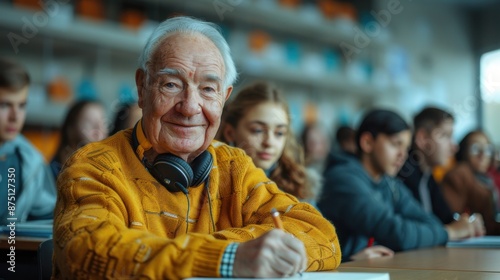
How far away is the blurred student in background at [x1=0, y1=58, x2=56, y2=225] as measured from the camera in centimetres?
231

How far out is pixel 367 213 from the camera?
235cm

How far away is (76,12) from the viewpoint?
479cm

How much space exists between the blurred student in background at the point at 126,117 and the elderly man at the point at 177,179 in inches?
55.8

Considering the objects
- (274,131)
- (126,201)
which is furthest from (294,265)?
(274,131)

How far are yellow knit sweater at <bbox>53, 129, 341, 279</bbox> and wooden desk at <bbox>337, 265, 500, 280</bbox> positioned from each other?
120mm

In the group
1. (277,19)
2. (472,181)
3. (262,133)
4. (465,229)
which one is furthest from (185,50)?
(277,19)

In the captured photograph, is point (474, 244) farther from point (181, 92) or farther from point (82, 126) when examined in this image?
point (82, 126)

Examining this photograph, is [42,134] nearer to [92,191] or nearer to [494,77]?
[92,191]

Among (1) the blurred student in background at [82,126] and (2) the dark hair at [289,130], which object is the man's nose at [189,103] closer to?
(2) the dark hair at [289,130]

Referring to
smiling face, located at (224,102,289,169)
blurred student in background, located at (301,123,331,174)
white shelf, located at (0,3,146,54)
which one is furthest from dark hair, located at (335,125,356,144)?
smiling face, located at (224,102,289,169)

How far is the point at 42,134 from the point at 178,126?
362 cm

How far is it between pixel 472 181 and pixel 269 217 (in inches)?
110

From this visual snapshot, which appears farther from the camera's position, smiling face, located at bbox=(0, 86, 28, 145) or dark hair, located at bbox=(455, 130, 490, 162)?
dark hair, located at bbox=(455, 130, 490, 162)

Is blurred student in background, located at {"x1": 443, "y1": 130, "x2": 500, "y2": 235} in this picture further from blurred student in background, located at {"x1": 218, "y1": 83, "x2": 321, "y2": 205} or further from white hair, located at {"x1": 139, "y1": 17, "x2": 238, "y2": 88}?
white hair, located at {"x1": 139, "y1": 17, "x2": 238, "y2": 88}
